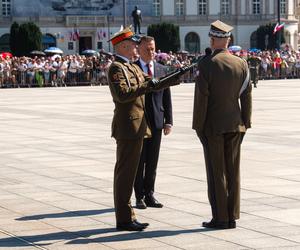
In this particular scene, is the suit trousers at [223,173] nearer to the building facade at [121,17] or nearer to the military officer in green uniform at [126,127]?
the military officer in green uniform at [126,127]

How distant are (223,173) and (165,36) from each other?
79.3m

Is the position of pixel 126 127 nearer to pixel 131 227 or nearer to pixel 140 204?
pixel 131 227

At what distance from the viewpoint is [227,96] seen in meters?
8.95

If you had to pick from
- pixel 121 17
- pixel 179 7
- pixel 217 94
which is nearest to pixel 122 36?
pixel 217 94

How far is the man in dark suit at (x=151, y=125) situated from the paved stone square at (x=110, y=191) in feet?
0.73

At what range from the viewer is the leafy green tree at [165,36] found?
3447 inches

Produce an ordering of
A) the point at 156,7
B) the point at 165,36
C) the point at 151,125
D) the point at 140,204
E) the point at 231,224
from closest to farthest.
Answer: the point at 231,224 < the point at 140,204 < the point at 151,125 < the point at 165,36 < the point at 156,7

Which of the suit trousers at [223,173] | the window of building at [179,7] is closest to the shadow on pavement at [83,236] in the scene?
the suit trousers at [223,173]

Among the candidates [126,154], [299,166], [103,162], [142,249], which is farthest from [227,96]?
[103,162]

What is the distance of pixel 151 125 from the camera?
10305 mm

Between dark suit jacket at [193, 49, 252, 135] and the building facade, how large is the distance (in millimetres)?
82073

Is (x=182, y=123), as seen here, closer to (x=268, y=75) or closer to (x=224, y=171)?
(x=224, y=171)

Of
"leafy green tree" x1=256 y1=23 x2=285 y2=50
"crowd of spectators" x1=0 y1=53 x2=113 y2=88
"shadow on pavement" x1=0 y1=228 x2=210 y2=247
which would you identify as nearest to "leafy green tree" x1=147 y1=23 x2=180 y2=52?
"leafy green tree" x1=256 y1=23 x2=285 y2=50

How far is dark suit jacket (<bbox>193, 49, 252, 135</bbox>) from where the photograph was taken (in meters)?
8.91
